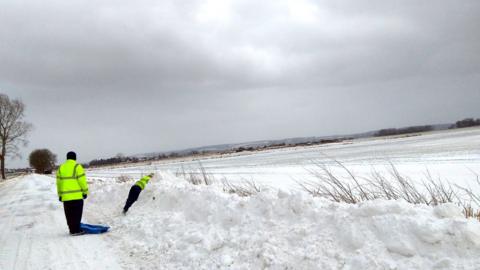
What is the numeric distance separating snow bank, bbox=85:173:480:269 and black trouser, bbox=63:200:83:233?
775 mm

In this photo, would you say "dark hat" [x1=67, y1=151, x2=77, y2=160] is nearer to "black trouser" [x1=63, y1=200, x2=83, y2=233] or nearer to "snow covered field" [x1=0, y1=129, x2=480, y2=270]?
"black trouser" [x1=63, y1=200, x2=83, y2=233]

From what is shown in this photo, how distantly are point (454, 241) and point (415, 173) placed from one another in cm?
1124

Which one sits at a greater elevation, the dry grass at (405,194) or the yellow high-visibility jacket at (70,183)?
the yellow high-visibility jacket at (70,183)

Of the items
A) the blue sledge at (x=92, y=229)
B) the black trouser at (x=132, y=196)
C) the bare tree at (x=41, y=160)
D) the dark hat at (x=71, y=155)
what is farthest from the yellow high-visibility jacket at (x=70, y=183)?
the bare tree at (x=41, y=160)

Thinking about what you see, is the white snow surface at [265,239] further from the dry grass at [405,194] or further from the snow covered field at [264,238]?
the dry grass at [405,194]

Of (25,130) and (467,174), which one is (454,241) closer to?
(467,174)

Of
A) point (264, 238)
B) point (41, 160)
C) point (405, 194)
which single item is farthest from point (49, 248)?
point (41, 160)

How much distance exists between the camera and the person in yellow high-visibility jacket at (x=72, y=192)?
736 cm

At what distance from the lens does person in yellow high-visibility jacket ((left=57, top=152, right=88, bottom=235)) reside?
7.36 metres

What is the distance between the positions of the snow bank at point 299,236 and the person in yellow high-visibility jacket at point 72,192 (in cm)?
83

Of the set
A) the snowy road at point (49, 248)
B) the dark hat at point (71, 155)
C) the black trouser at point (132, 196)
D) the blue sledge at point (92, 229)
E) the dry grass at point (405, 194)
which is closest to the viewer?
the snowy road at point (49, 248)

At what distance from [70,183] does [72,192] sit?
20 cm

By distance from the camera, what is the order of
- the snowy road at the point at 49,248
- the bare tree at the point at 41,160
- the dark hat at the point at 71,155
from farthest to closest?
the bare tree at the point at 41,160 < the dark hat at the point at 71,155 < the snowy road at the point at 49,248

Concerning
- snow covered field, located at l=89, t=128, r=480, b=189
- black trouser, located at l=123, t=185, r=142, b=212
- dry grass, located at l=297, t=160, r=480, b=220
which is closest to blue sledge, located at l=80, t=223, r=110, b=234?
black trouser, located at l=123, t=185, r=142, b=212
